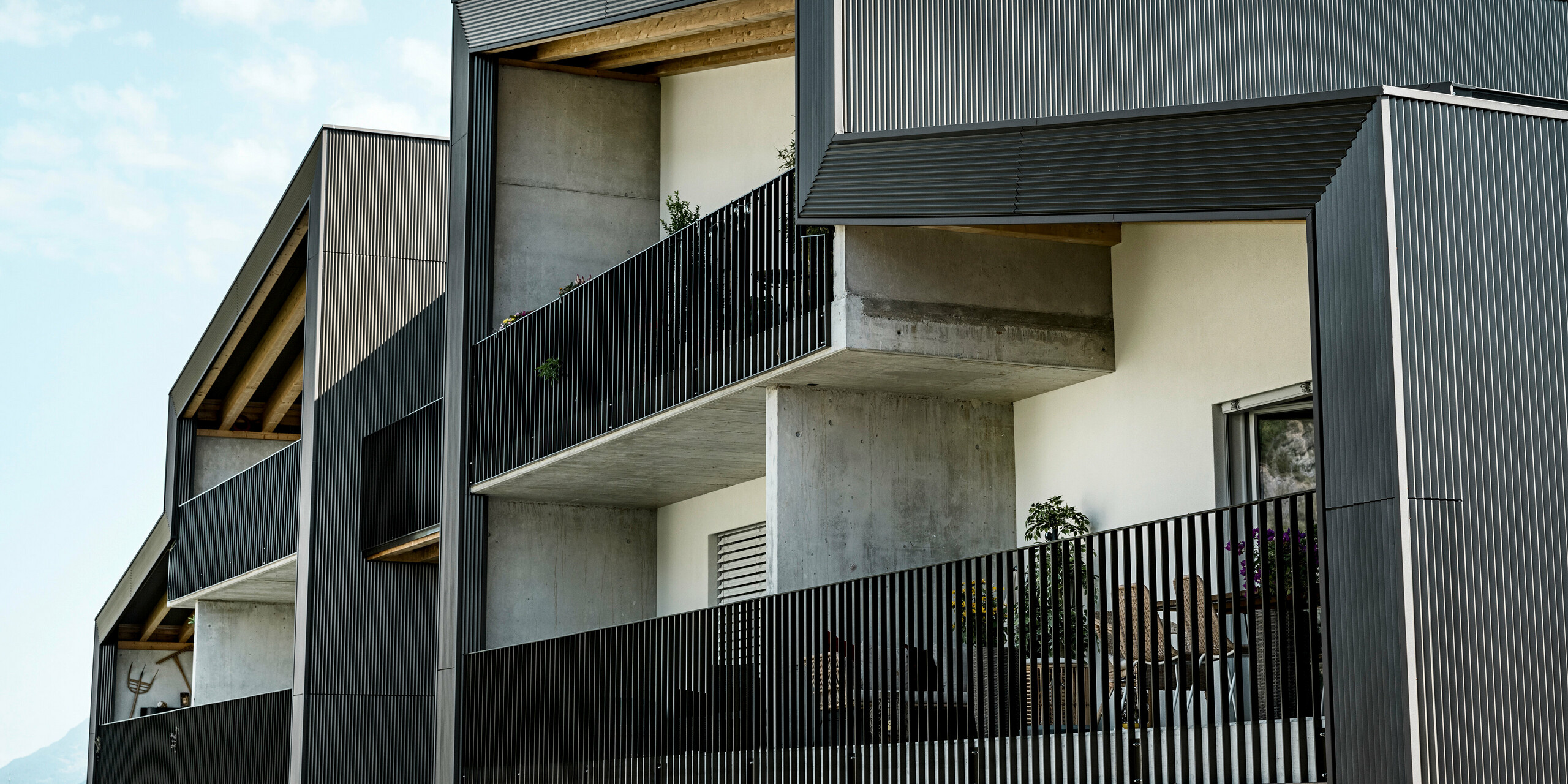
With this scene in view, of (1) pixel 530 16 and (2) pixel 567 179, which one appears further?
(2) pixel 567 179

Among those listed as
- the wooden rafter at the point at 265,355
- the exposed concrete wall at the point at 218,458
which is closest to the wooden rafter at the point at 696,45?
the wooden rafter at the point at 265,355

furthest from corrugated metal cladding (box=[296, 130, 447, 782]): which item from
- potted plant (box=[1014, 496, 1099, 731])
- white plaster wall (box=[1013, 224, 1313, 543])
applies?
potted plant (box=[1014, 496, 1099, 731])

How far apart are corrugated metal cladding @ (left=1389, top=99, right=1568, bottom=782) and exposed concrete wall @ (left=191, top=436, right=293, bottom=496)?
2578 centimetres

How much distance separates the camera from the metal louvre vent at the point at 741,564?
16469mm

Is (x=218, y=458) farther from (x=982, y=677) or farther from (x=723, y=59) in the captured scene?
(x=982, y=677)

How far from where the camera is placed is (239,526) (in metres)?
25.5

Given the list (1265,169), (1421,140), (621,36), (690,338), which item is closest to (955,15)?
(1265,169)

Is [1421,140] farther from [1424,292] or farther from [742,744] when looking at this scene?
[742,744]

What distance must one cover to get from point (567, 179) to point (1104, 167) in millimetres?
9722

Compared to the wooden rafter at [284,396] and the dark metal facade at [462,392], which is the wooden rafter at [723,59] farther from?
the wooden rafter at [284,396]

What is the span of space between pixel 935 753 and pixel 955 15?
171 inches

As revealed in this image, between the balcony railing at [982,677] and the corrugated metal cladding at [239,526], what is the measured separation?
8220 millimetres

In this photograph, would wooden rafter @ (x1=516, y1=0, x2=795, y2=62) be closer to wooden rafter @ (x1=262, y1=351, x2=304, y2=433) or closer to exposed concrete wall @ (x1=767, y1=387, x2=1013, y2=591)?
exposed concrete wall @ (x1=767, y1=387, x2=1013, y2=591)

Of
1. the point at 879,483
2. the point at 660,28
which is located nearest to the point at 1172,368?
the point at 879,483
